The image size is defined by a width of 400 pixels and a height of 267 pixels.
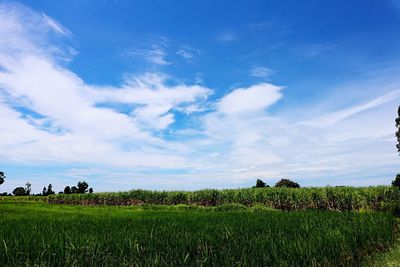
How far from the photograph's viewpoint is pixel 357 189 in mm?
27656

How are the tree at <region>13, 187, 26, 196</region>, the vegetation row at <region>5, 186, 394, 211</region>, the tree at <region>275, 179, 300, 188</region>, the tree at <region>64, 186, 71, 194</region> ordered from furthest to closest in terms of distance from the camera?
the tree at <region>13, 187, 26, 196</region>
the tree at <region>64, 186, 71, 194</region>
the tree at <region>275, 179, 300, 188</region>
the vegetation row at <region>5, 186, 394, 211</region>

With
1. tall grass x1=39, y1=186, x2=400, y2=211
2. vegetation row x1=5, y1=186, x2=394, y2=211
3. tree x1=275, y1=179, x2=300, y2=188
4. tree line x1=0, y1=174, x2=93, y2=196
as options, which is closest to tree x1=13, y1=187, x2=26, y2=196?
tree line x1=0, y1=174, x2=93, y2=196

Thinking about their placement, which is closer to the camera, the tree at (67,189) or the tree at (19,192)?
the tree at (67,189)

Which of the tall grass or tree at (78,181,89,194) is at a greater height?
tree at (78,181,89,194)

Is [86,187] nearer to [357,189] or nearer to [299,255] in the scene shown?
[357,189]

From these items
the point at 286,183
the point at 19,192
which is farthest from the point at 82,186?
the point at 286,183

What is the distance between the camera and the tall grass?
26406 millimetres

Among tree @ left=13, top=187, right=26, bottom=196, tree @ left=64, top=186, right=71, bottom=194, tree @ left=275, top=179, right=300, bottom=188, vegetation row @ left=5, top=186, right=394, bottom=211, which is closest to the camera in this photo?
vegetation row @ left=5, top=186, right=394, bottom=211

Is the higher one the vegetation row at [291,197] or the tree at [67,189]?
the tree at [67,189]

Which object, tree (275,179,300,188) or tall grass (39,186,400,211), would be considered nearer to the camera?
tall grass (39,186,400,211)

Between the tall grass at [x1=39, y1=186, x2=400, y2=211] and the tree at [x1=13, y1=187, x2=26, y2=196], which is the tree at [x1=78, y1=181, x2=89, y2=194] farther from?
the tall grass at [x1=39, y1=186, x2=400, y2=211]

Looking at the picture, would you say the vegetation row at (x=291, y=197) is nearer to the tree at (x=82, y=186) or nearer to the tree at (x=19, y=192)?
the tree at (x=82, y=186)

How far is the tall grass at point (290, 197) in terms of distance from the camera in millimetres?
26406

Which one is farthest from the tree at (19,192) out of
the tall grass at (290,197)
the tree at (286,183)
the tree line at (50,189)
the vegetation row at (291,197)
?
the tree at (286,183)
